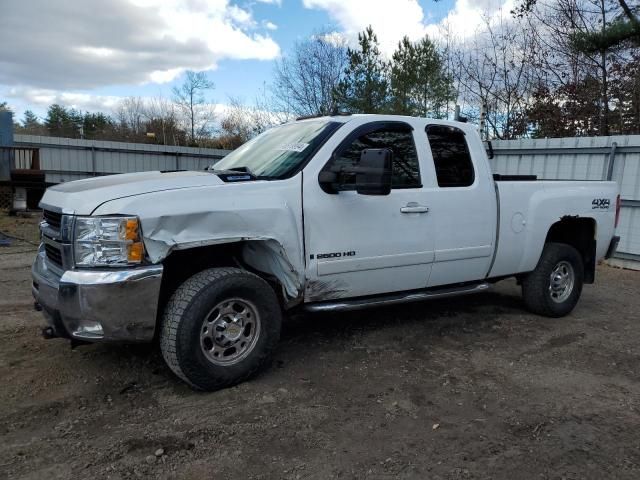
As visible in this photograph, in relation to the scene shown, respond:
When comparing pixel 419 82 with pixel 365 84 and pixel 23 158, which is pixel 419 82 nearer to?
pixel 365 84

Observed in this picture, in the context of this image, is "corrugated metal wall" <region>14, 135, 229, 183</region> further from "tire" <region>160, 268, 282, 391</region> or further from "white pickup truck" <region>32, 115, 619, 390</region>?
"tire" <region>160, 268, 282, 391</region>

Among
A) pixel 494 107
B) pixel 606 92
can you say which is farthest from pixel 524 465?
pixel 494 107

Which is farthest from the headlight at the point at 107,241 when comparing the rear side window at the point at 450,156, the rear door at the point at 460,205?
the rear side window at the point at 450,156

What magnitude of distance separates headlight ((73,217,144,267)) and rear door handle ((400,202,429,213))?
217 centimetres

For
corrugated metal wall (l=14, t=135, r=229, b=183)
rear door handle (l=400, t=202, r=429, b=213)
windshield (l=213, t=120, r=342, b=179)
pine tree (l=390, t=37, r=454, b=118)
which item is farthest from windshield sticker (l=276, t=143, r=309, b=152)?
pine tree (l=390, t=37, r=454, b=118)

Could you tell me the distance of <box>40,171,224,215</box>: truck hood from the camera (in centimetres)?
329

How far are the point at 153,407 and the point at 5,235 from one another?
8488 millimetres

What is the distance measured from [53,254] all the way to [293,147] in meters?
1.95

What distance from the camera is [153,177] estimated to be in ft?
12.5

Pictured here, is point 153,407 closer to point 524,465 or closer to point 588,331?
point 524,465

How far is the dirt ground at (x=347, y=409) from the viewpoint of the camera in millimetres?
2805

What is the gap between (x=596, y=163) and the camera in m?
9.50

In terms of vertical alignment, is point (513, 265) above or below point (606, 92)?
below

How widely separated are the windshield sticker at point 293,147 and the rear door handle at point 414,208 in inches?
38.3
